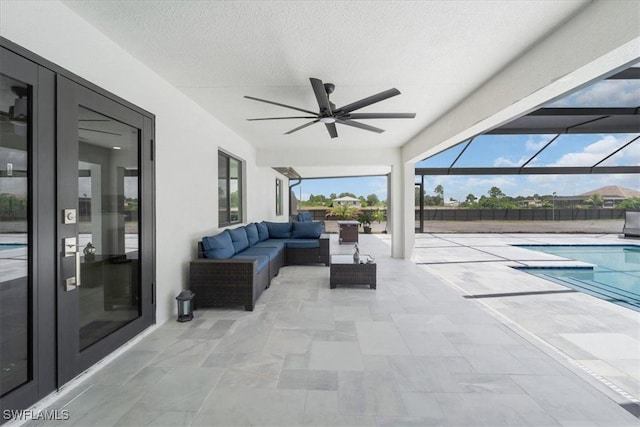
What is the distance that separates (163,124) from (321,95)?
1.83 metres

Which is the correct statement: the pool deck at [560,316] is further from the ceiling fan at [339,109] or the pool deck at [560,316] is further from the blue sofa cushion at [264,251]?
the blue sofa cushion at [264,251]

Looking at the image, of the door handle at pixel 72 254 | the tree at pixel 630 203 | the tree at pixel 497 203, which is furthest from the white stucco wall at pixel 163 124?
the tree at pixel 630 203

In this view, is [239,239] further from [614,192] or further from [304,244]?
[614,192]

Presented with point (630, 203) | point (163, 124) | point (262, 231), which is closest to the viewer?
point (163, 124)

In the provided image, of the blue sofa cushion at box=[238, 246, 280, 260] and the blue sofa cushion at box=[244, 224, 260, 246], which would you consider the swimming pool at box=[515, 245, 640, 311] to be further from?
the blue sofa cushion at box=[244, 224, 260, 246]

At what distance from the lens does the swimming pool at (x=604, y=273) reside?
439cm

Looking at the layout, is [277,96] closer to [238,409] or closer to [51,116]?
[51,116]

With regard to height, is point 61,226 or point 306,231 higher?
point 61,226

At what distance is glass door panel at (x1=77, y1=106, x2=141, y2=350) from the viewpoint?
7.39 ft

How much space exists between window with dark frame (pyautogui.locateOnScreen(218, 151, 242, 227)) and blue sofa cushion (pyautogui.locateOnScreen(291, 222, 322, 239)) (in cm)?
128

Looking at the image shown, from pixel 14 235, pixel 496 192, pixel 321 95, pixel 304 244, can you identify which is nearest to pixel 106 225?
pixel 14 235

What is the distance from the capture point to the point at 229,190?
5.74 metres

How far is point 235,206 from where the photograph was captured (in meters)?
6.28

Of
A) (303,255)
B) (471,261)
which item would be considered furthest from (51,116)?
(471,261)
